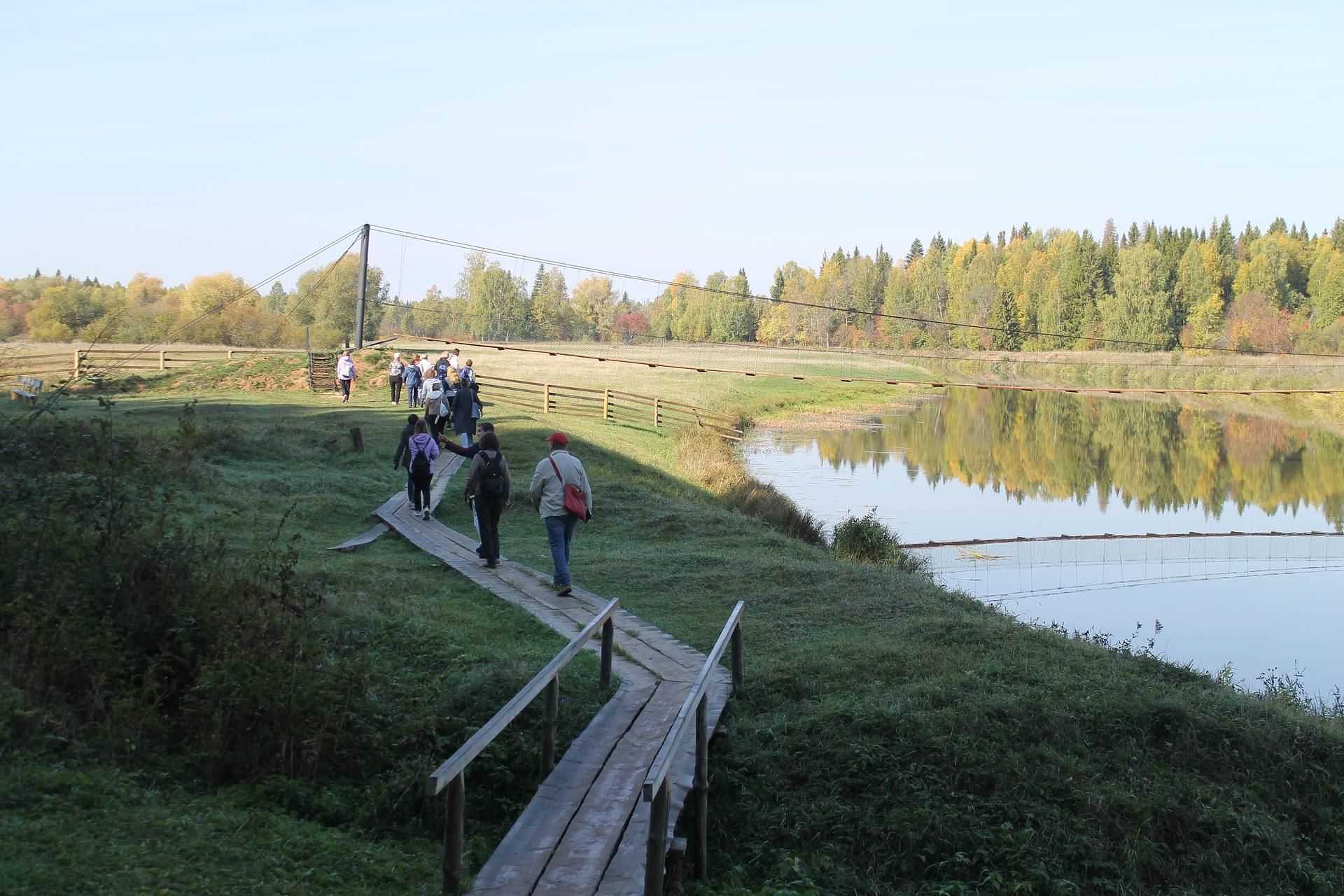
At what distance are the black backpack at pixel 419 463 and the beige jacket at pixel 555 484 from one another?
4.34m

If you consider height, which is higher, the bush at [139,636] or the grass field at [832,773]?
the bush at [139,636]

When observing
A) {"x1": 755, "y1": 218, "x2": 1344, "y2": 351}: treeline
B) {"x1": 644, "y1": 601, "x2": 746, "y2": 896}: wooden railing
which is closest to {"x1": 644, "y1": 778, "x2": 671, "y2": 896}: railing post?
Answer: {"x1": 644, "y1": 601, "x2": 746, "y2": 896}: wooden railing

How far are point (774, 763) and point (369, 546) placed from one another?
7846 millimetres

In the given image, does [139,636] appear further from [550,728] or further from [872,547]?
[872,547]

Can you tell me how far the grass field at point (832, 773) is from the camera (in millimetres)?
5402

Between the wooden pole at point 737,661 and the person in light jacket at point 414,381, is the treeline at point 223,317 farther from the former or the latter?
the wooden pole at point 737,661

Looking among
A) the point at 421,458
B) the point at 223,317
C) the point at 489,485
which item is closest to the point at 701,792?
the point at 489,485

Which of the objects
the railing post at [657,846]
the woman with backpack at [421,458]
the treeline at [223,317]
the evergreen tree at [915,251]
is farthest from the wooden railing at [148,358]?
the evergreen tree at [915,251]

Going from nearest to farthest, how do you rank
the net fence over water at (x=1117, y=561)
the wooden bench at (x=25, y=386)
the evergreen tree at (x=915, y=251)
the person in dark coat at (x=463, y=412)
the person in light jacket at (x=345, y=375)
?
the person in dark coat at (x=463, y=412) → the net fence over water at (x=1117, y=561) → the wooden bench at (x=25, y=386) → the person in light jacket at (x=345, y=375) → the evergreen tree at (x=915, y=251)

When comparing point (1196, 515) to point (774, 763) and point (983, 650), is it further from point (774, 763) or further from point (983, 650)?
point (774, 763)

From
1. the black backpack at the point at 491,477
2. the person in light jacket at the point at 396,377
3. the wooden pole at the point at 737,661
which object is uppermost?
the person in light jacket at the point at 396,377

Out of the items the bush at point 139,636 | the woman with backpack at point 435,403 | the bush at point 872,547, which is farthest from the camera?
the woman with backpack at point 435,403

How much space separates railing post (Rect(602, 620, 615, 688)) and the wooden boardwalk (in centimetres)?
13

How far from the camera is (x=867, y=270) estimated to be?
136 metres
